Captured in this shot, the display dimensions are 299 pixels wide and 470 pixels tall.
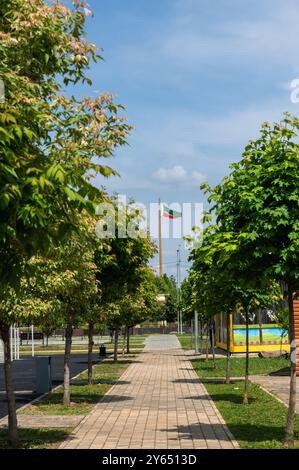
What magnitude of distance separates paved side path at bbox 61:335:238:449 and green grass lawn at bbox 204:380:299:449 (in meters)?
0.26

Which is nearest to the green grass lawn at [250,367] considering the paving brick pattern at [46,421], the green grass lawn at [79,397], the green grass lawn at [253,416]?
the green grass lawn at [79,397]

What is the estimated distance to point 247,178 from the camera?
12203 mm

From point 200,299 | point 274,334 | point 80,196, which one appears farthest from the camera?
point 274,334

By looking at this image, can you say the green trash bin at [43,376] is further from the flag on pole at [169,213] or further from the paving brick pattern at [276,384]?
the flag on pole at [169,213]

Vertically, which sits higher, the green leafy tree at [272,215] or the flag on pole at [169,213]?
the flag on pole at [169,213]

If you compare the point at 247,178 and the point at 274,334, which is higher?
the point at 247,178

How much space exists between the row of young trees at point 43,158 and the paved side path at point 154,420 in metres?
1.85

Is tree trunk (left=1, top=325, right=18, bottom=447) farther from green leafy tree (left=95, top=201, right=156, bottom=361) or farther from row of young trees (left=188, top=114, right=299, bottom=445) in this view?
green leafy tree (left=95, top=201, right=156, bottom=361)

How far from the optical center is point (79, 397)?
837 inches

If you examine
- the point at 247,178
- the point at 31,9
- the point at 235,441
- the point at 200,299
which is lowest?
the point at 235,441

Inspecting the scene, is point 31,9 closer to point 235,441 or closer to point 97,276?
point 235,441

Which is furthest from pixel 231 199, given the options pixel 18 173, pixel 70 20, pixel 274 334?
pixel 274 334

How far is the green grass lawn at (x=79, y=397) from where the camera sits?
18.0 meters
